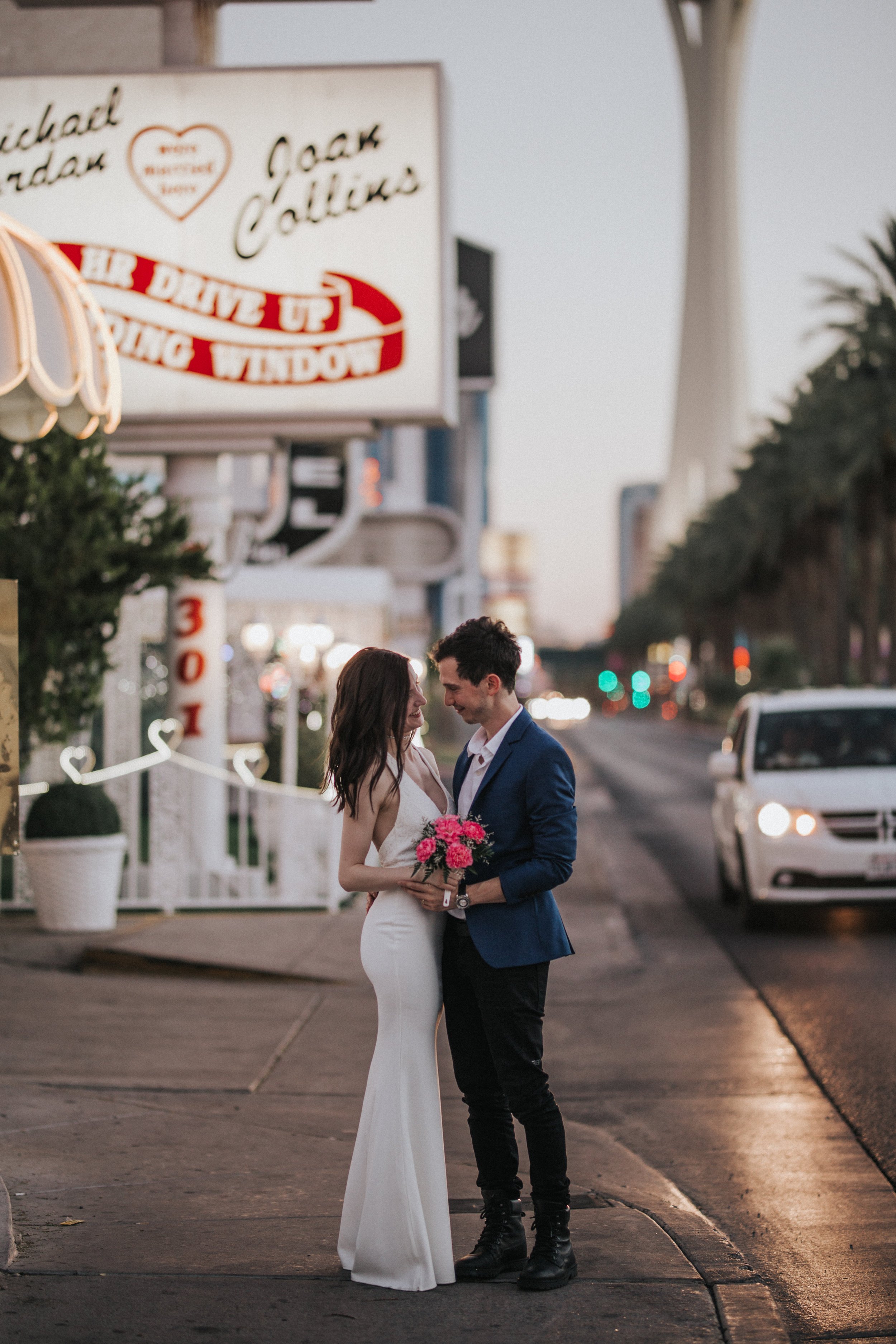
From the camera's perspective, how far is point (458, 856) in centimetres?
434

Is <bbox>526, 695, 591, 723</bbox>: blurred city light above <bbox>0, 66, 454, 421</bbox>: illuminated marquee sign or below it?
below

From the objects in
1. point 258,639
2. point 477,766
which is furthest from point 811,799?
point 258,639

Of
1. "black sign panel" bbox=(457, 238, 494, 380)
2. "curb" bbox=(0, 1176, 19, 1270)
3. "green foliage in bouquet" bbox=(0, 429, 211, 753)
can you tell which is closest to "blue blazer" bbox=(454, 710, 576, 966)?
"curb" bbox=(0, 1176, 19, 1270)

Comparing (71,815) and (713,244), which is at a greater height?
(713,244)

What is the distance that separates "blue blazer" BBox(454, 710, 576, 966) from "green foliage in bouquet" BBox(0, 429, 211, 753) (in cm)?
720

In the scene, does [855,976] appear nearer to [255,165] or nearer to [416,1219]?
[416,1219]

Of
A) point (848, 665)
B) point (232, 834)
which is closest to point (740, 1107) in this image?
point (232, 834)

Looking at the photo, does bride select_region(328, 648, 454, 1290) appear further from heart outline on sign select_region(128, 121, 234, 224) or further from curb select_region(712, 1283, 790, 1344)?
heart outline on sign select_region(128, 121, 234, 224)

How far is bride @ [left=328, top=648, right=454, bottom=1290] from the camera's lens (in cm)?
444

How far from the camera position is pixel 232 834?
59.4 ft

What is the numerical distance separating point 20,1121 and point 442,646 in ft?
9.94

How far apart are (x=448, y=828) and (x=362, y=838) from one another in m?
0.31

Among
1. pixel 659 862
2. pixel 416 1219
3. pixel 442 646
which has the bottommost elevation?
pixel 659 862

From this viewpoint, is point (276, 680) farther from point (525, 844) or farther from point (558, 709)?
point (558, 709)
